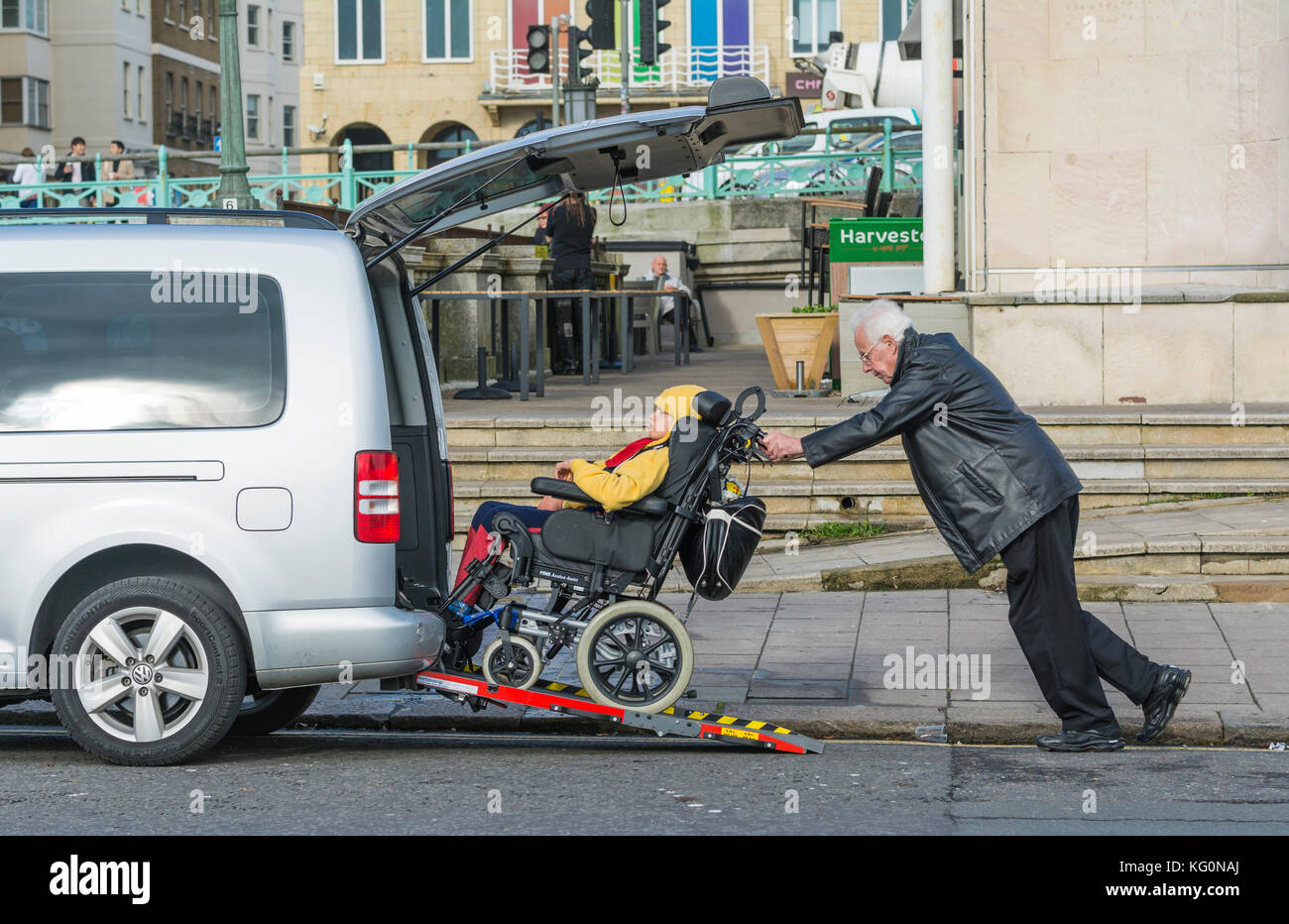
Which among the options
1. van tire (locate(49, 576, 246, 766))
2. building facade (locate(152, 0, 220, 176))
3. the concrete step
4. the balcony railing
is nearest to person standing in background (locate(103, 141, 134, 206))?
the concrete step

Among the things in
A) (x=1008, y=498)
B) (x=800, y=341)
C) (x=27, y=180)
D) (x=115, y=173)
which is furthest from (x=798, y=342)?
(x=27, y=180)

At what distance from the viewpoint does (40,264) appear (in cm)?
633

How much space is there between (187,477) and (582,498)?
139 cm

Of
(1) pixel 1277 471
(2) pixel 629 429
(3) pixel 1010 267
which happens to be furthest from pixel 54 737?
(3) pixel 1010 267

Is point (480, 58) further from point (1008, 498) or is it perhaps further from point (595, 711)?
point (595, 711)

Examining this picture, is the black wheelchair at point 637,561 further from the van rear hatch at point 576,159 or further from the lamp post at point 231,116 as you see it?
the lamp post at point 231,116

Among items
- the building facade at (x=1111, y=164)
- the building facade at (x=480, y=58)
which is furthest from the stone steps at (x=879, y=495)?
the building facade at (x=480, y=58)

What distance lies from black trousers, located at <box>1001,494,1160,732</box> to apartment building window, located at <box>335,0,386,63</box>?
51.2 meters

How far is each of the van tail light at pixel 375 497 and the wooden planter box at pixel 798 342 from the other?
8.62m

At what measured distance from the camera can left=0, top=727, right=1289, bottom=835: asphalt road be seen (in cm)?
575

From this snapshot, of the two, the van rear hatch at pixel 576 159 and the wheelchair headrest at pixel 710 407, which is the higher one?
the van rear hatch at pixel 576 159

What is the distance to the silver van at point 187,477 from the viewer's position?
623cm

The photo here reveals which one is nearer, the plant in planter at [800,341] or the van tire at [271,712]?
the van tire at [271,712]

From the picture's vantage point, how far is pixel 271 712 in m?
7.36
